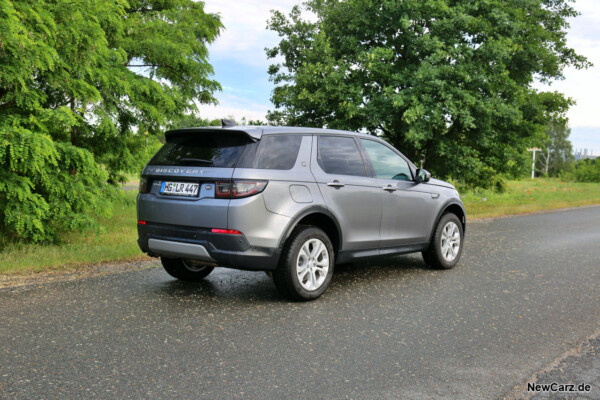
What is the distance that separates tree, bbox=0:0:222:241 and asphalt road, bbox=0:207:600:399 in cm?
226

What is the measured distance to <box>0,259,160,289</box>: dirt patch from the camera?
20.1 ft

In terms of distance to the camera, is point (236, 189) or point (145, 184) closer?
point (236, 189)

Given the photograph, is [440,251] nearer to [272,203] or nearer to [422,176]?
[422,176]

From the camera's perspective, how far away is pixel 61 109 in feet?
25.8

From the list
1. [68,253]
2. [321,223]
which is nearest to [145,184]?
[321,223]

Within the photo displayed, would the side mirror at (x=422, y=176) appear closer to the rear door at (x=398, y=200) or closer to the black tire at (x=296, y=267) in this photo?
the rear door at (x=398, y=200)

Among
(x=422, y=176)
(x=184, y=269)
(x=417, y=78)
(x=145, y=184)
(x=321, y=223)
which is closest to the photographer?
(x=145, y=184)

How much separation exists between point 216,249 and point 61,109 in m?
4.38

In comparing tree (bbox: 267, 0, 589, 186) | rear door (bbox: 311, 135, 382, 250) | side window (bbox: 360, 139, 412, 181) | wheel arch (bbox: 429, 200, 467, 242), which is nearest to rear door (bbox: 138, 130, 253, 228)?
rear door (bbox: 311, 135, 382, 250)

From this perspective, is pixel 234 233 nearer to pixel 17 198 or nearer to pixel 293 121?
pixel 17 198

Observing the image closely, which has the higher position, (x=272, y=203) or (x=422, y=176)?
(x=422, y=176)

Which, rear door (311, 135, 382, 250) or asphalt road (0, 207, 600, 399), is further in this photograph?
rear door (311, 135, 382, 250)

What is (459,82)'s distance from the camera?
15.5 metres

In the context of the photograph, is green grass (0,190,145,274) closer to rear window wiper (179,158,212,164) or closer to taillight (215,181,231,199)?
rear window wiper (179,158,212,164)
